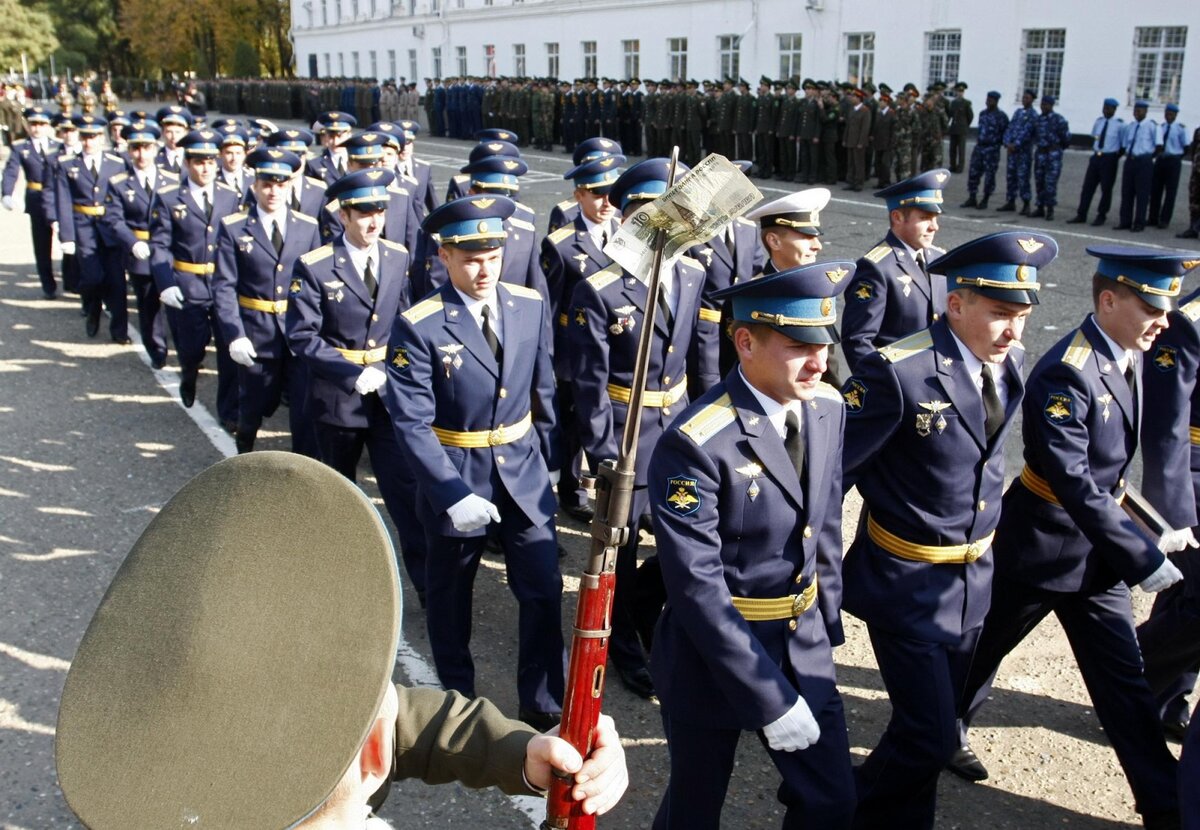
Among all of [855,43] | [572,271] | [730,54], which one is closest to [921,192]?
[572,271]

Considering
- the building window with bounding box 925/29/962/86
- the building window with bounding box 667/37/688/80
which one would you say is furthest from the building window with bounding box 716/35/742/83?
the building window with bounding box 925/29/962/86

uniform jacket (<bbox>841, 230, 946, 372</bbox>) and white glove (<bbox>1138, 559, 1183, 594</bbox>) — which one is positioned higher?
uniform jacket (<bbox>841, 230, 946, 372</bbox>)

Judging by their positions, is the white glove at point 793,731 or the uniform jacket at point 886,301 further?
the uniform jacket at point 886,301

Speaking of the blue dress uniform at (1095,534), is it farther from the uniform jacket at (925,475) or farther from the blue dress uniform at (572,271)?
the blue dress uniform at (572,271)

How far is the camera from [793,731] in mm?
3197

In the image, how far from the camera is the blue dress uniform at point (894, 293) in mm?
6109

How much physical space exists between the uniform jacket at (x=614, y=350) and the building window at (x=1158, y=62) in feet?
77.2

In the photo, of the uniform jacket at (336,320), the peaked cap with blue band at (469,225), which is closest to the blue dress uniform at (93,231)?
the uniform jacket at (336,320)

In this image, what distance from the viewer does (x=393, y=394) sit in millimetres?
4605

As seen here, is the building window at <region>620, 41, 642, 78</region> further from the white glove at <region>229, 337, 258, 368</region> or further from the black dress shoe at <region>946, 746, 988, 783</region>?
the black dress shoe at <region>946, 746, 988, 783</region>

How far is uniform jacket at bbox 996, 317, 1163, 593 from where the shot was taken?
12.8 feet

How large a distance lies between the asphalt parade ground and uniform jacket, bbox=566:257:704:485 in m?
1.02

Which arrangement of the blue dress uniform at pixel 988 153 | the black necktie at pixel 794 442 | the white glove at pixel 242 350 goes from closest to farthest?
the black necktie at pixel 794 442
the white glove at pixel 242 350
the blue dress uniform at pixel 988 153

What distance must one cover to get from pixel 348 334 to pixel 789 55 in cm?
2956
